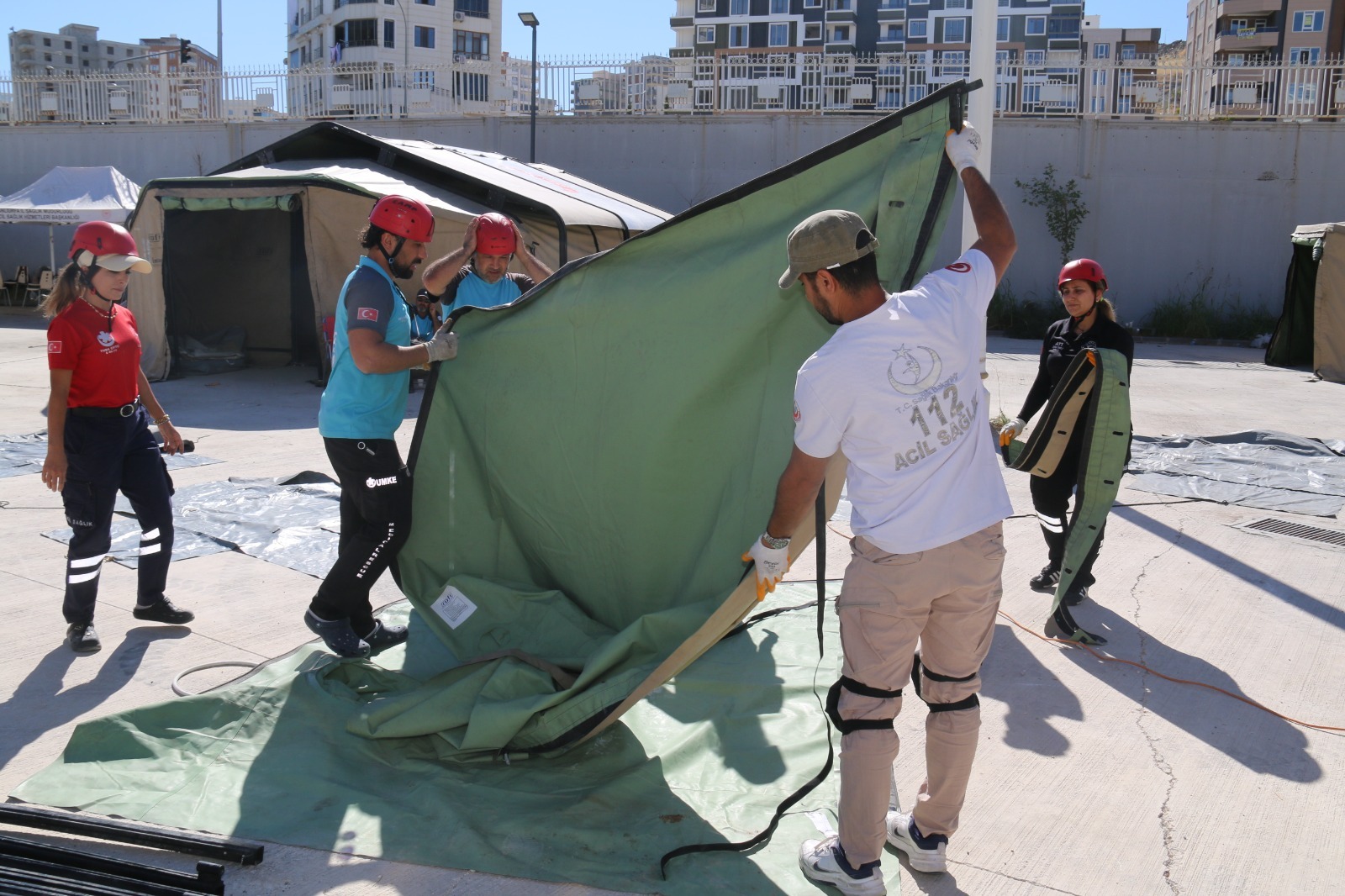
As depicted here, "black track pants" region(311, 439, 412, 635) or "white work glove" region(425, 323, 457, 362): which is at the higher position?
"white work glove" region(425, 323, 457, 362)

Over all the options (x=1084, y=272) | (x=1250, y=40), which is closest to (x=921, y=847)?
(x=1084, y=272)

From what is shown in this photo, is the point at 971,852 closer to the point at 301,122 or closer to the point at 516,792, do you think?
the point at 516,792

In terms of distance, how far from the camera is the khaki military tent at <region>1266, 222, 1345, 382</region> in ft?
41.6

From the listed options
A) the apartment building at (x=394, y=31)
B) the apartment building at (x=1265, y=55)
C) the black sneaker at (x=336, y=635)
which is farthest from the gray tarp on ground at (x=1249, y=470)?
the apartment building at (x=394, y=31)

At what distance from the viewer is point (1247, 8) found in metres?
73.5

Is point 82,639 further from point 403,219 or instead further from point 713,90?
point 713,90

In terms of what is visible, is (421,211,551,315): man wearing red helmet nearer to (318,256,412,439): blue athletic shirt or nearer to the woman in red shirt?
(318,256,412,439): blue athletic shirt

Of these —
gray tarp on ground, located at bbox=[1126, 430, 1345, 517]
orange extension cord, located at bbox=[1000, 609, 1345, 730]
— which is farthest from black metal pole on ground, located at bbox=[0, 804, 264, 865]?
gray tarp on ground, located at bbox=[1126, 430, 1345, 517]

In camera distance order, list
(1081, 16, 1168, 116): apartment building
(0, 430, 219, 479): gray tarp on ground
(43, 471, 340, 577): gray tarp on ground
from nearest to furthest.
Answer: (43, 471, 340, 577): gray tarp on ground → (0, 430, 219, 479): gray tarp on ground → (1081, 16, 1168, 116): apartment building

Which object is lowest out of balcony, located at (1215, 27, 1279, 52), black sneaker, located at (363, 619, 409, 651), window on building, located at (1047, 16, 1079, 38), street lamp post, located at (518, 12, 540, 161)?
black sneaker, located at (363, 619, 409, 651)

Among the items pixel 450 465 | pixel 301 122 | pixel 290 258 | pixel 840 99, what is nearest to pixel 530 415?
pixel 450 465

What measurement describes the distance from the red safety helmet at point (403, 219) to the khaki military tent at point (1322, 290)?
498 inches

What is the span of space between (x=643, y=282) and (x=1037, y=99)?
60.2ft

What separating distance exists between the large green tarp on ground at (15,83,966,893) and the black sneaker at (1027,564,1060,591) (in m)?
1.82
